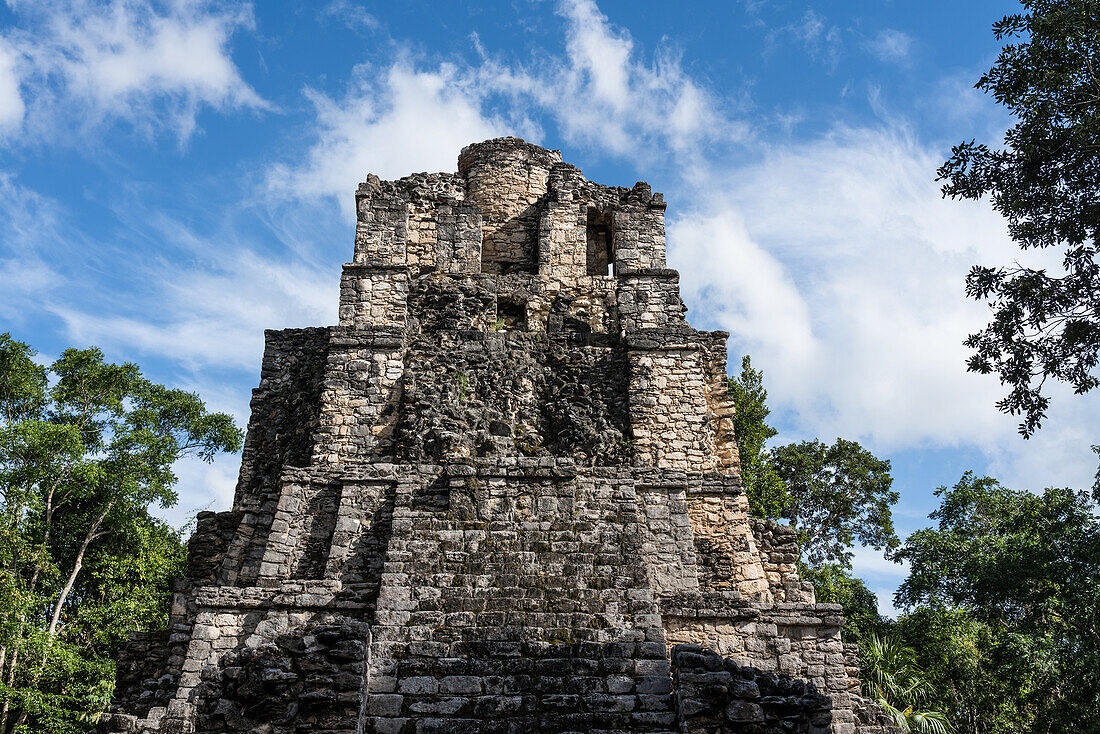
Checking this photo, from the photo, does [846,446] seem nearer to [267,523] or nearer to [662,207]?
[662,207]

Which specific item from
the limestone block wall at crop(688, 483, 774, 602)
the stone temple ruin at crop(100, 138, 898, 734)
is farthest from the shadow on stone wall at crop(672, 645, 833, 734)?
the limestone block wall at crop(688, 483, 774, 602)

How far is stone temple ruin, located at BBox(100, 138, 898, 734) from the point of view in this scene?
6910 mm

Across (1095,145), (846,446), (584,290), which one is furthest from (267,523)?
(846,446)

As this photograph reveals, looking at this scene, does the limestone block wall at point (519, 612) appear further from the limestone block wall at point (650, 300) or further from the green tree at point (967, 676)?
the green tree at point (967, 676)

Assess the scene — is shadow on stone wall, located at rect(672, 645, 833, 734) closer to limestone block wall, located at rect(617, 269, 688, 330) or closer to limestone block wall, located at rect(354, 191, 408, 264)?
limestone block wall, located at rect(617, 269, 688, 330)

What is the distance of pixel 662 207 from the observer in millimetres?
13859

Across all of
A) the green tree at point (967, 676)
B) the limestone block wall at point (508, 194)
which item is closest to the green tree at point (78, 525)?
the limestone block wall at point (508, 194)

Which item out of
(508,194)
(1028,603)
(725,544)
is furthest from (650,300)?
(1028,603)

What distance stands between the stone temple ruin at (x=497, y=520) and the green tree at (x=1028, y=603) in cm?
1010

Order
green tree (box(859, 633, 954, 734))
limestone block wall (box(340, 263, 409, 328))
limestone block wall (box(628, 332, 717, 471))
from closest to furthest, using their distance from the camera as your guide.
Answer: limestone block wall (box(628, 332, 717, 471)) → limestone block wall (box(340, 263, 409, 328)) → green tree (box(859, 633, 954, 734))

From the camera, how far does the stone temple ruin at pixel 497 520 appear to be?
6910mm

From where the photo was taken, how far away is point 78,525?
1800 centimetres

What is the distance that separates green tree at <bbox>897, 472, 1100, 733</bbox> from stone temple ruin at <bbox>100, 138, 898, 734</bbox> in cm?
1010

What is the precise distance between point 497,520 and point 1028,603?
16863 millimetres
